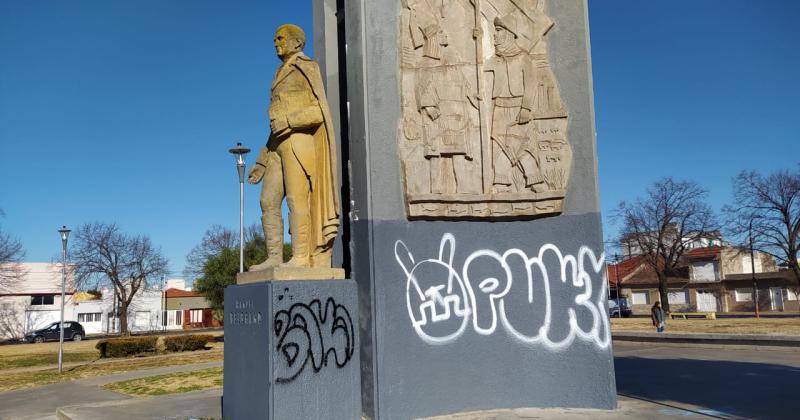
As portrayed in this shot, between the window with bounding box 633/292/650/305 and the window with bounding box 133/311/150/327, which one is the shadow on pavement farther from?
the window with bounding box 133/311/150/327

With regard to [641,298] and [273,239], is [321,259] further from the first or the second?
[641,298]

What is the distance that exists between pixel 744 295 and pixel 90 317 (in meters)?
62.5

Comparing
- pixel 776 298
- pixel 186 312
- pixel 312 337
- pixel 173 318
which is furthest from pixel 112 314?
pixel 776 298

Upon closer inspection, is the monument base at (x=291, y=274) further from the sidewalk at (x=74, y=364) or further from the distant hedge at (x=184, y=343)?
the distant hedge at (x=184, y=343)

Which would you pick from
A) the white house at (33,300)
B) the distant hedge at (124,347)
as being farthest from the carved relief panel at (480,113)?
the white house at (33,300)

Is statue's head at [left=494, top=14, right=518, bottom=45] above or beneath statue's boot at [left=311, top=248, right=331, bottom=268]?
above

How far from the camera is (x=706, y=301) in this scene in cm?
5828

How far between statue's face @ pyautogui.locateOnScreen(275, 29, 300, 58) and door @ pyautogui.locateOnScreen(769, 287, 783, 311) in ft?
191

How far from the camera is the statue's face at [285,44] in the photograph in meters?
8.05

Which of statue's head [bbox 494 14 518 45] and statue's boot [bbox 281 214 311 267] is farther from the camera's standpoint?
statue's head [bbox 494 14 518 45]

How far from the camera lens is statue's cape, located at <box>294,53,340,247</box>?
7.86 meters

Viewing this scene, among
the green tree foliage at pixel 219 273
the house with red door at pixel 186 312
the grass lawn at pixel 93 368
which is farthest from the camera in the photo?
the house with red door at pixel 186 312

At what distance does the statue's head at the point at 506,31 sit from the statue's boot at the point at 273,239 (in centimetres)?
383

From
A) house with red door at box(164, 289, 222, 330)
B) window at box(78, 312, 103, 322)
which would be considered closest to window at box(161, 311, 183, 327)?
house with red door at box(164, 289, 222, 330)
